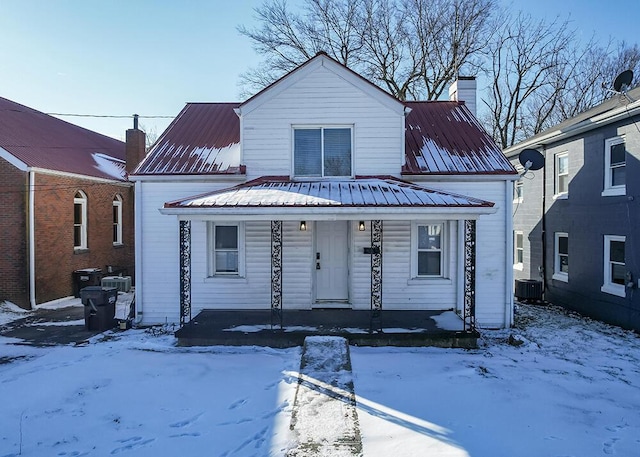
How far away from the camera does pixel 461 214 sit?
7.96 meters

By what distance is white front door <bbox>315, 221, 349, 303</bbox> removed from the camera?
998 centimetres

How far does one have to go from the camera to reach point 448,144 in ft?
35.3

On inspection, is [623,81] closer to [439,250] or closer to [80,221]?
[439,250]

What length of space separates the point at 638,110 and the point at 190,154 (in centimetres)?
1113

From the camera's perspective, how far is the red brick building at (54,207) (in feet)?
39.3

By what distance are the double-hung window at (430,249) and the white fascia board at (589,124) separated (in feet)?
17.2

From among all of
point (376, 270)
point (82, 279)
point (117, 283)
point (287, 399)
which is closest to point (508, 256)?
point (376, 270)

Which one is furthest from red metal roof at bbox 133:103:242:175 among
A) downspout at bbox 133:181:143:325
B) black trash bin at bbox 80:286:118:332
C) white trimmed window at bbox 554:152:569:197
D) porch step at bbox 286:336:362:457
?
white trimmed window at bbox 554:152:569:197

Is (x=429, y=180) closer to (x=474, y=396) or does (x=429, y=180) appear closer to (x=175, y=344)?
(x=474, y=396)

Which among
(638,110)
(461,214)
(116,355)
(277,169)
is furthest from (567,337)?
(116,355)

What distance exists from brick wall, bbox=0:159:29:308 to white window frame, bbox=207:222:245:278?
646cm

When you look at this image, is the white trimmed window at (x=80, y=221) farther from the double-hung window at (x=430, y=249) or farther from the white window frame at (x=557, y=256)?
the white window frame at (x=557, y=256)

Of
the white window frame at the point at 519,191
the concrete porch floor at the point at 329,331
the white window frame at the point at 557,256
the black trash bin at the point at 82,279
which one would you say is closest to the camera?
the concrete porch floor at the point at 329,331

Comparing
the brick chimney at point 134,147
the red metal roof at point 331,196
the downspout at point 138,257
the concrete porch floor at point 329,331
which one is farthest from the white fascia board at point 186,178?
the brick chimney at point 134,147
